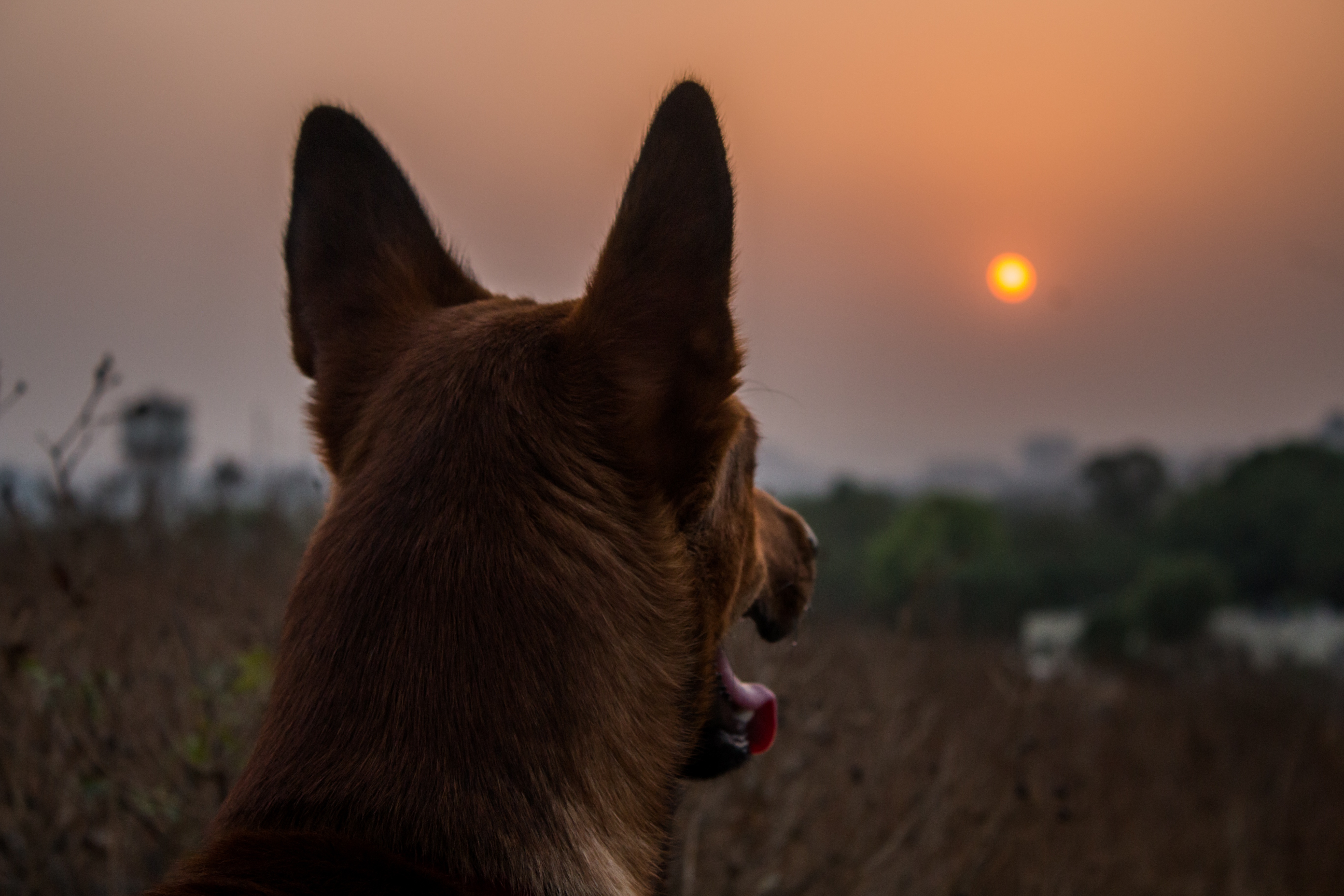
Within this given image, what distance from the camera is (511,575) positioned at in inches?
60.0

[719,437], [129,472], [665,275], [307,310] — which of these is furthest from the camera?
[129,472]

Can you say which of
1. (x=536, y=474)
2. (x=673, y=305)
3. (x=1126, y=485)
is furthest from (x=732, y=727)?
(x=1126, y=485)

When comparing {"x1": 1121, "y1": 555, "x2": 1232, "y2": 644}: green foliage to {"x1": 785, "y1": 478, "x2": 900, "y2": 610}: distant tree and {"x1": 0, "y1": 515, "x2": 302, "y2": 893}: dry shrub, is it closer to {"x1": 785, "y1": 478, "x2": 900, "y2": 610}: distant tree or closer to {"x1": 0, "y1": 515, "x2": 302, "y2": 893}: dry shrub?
{"x1": 785, "y1": 478, "x2": 900, "y2": 610}: distant tree

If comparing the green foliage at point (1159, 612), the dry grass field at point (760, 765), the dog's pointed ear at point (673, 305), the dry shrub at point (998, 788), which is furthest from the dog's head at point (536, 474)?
the green foliage at point (1159, 612)

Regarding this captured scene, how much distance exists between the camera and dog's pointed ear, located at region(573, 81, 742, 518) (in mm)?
1637

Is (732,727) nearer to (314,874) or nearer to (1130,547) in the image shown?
(314,874)

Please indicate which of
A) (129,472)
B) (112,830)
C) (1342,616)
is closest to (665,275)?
(112,830)

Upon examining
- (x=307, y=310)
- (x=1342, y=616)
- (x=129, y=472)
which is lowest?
(x=1342, y=616)

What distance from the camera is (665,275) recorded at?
5.47ft

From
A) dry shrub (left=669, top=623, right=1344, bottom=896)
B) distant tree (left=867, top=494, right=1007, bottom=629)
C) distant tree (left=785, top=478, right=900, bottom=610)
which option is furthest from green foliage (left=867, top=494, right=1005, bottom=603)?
dry shrub (left=669, top=623, right=1344, bottom=896)

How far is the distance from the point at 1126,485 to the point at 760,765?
56.4 feet

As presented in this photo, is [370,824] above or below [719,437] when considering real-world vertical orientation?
below

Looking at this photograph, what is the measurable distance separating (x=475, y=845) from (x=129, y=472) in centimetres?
637

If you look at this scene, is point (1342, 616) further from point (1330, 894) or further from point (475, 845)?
point (475, 845)
